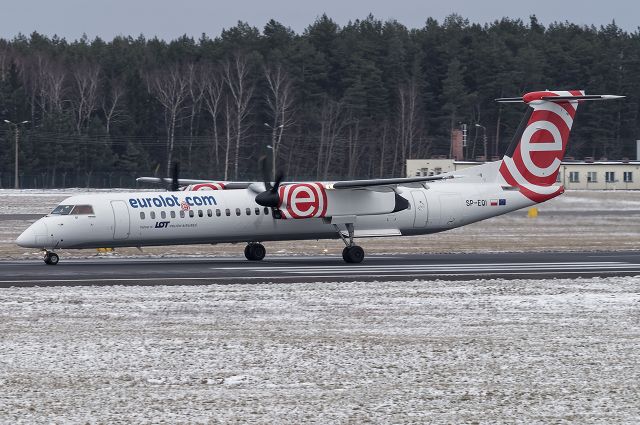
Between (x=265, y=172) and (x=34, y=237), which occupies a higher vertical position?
(x=265, y=172)

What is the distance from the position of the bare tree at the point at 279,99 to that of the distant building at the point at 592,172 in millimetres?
17104

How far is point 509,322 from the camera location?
18.8 m

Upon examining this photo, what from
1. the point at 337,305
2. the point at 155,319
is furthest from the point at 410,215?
the point at 155,319

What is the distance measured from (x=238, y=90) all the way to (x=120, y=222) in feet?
251

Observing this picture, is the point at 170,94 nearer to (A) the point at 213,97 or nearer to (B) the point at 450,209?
(A) the point at 213,97

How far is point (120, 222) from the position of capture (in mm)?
29188

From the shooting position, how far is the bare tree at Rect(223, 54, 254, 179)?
317 ft

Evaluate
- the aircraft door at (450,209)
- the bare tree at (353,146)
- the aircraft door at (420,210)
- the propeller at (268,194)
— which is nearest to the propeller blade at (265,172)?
the propeller at (268,194)

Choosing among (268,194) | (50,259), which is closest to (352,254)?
(268,194)

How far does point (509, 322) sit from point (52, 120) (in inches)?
3274

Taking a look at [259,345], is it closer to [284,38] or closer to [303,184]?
[303,184]

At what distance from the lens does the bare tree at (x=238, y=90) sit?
96.7 meters

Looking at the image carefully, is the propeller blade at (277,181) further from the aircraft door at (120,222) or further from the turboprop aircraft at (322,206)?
the aircraft door at (120,222)

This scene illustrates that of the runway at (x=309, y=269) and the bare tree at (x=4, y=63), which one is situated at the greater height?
the bare tree at (x=4, y=63)
